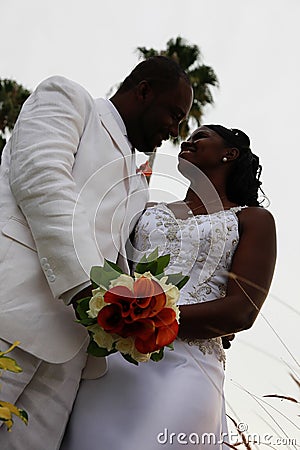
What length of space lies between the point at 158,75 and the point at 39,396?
1.52 meters

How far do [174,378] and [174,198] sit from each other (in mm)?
810

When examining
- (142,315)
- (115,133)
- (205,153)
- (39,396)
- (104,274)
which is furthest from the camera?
(205,153)

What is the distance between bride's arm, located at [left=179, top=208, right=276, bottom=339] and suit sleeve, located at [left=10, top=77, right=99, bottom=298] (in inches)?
28.3

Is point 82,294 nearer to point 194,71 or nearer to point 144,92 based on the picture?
point 144,92

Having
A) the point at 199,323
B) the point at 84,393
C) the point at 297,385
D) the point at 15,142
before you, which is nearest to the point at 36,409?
the point at 84,393

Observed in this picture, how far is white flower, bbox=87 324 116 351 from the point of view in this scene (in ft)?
7.57

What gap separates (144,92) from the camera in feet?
10.5

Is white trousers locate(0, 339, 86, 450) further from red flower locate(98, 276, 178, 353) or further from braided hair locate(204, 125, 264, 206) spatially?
braided hair locate(204, 125, 264, 206)

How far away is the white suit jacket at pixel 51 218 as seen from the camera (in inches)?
95.3

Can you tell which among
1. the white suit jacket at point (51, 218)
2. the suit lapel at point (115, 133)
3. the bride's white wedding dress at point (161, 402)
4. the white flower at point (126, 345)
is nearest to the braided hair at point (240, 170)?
the bride's white wedding dress at point (161, 402)

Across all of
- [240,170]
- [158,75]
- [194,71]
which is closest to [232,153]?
[240,170]

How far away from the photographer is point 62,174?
2498mm

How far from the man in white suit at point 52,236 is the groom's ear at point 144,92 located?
0.27m

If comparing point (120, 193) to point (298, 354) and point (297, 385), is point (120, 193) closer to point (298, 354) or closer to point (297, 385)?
point (298, 354)
